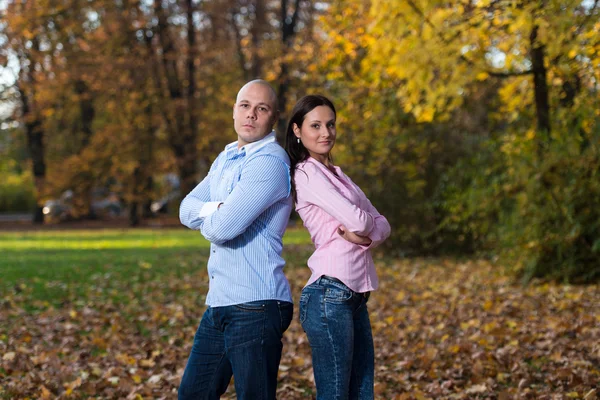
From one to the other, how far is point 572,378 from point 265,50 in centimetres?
2149

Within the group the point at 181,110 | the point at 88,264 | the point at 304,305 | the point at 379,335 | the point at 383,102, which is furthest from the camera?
the point at 181,110

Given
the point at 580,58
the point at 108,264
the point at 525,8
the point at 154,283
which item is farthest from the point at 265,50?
the point at 525,8

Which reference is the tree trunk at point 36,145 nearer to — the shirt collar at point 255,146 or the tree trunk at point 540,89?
the tree trunk at point 540,89

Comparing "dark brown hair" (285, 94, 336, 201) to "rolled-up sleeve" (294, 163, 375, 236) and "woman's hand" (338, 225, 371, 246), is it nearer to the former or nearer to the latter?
"rolled-up sleeve" (294, 163, 375, 236)

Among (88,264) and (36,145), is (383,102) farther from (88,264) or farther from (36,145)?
(36,145)

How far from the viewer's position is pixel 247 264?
10.3ft

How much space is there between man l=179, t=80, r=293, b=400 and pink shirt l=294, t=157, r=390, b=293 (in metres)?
0.10

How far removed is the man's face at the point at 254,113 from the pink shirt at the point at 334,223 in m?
0.22

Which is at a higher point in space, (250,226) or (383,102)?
(383,102)

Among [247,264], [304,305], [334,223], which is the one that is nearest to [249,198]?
[247,264]

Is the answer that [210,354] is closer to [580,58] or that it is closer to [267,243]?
[267,243]

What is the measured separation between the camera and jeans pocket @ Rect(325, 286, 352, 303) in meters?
3.24

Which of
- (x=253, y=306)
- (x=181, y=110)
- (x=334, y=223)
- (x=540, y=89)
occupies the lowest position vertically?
(x=253, y=306)

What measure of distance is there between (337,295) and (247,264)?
381 millimetres
